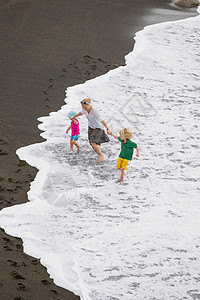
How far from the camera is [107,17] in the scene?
15.5m

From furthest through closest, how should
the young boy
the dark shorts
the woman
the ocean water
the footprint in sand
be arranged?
the dark shorts, the woman, the young boy, the ocean water, the footprint in sand

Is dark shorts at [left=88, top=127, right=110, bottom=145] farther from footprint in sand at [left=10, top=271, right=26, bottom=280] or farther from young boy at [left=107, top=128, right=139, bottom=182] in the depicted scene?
footprint in sand at [left=10, top=271, right=26, bottom=280]

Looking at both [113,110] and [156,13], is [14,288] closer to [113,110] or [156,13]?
[113,110]

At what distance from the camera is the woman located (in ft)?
27.9

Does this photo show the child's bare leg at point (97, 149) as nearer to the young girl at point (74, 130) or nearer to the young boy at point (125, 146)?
the young girl at point (74, 130)

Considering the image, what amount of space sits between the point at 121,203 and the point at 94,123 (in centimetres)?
161

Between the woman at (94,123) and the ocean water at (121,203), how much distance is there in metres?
0.50

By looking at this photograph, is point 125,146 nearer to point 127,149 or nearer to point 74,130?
point 127,149

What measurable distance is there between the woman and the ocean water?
1.65 feet

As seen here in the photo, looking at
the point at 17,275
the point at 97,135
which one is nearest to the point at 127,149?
the point at 97,135

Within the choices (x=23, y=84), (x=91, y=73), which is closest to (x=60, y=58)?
(x=91, y=73)

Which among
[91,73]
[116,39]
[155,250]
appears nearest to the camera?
[155,250]

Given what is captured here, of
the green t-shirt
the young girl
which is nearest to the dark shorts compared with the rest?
the young girl

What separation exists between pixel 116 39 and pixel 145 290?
30.9 ft
